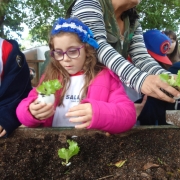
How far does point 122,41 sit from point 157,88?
67 centimetres

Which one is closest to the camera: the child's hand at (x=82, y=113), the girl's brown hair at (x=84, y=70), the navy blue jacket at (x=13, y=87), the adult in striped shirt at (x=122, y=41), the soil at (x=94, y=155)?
the soil at (x=94, y=155)

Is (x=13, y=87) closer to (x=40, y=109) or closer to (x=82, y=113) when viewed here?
(x=40, y=109)

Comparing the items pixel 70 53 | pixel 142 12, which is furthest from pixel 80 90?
pixel 142 12

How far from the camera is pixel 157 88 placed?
3.69ft

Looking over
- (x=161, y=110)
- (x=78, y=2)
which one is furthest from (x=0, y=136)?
(x=161, y=110)

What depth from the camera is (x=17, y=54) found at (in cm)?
144

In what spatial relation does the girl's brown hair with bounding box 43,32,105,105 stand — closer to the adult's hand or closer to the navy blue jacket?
the navy blue jacket

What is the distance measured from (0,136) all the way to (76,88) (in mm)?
502

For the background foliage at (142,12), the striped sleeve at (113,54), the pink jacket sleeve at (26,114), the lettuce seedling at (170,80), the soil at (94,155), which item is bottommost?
the soil at (94,155)

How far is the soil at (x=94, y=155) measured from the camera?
3.14 feet

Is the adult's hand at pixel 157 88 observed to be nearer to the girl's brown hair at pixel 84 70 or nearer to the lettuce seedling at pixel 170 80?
the lettuce seedling at pixel 170 80

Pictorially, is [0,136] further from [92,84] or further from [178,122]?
[178,122]

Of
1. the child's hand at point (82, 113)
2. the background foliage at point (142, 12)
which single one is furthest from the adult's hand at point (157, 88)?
the background foliage at point (142, 12)

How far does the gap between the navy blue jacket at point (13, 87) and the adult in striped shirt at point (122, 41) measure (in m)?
0.42
